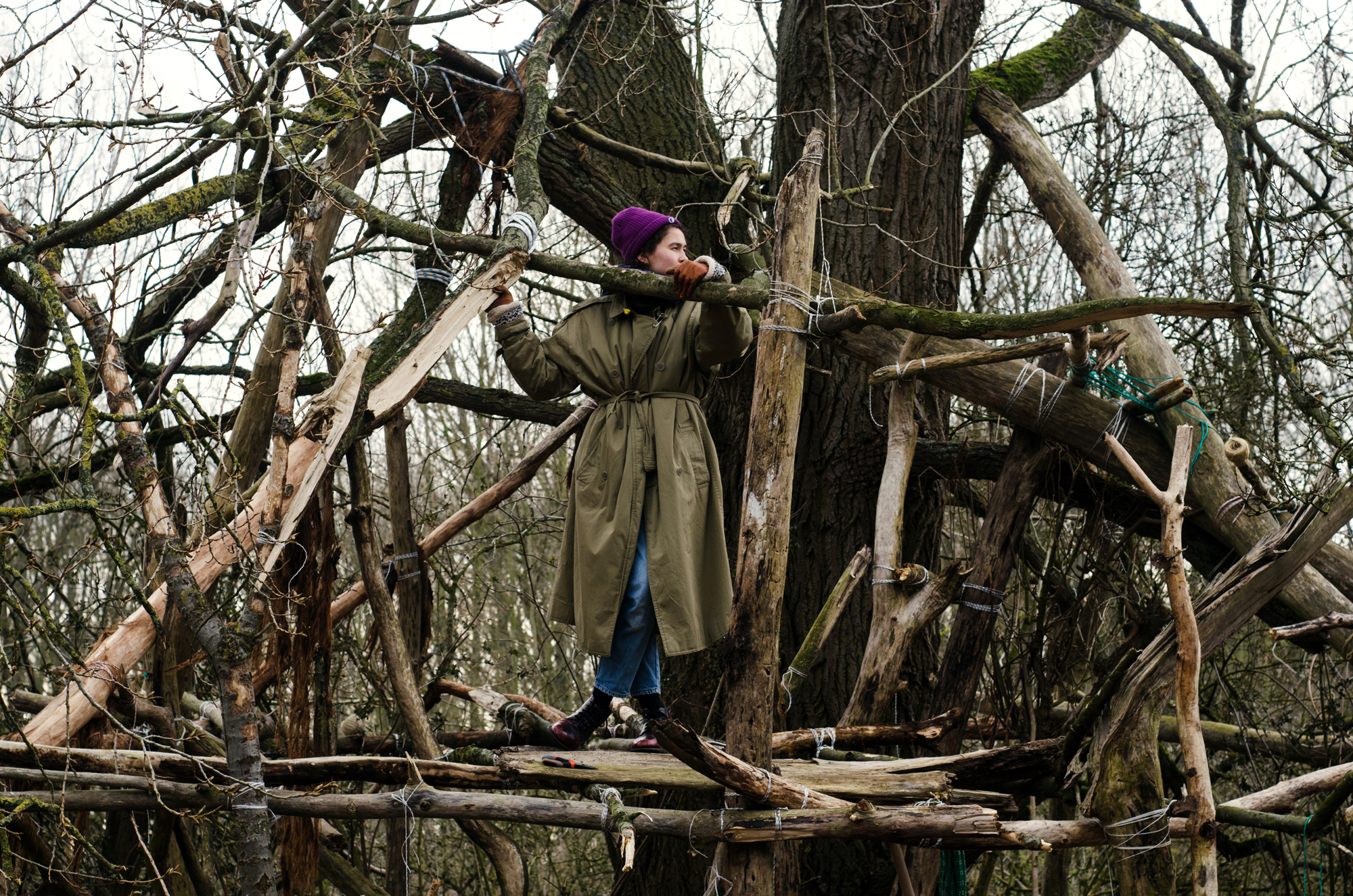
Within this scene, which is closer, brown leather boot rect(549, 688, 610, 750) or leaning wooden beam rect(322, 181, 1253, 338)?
leaning wooden beam rect(322, 181, 1253, 338)

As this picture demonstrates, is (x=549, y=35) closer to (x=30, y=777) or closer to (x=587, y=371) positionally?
(x=587, y=371)

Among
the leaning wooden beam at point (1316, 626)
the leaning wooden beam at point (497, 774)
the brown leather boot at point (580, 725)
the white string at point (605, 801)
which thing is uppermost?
the leaning wooden beam at point (1316, 626)

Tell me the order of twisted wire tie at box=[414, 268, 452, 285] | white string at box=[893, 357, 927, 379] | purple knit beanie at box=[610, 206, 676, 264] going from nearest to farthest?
1. purple knit beanie at box=[610, 206, 676, 264]
2. twisted wire tie at box=[414, 268, 452, 285]
3. white string at box=[893, 357, 927, 379]

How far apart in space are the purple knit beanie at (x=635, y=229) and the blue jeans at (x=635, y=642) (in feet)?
2.91

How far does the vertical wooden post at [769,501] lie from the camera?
9.98ft

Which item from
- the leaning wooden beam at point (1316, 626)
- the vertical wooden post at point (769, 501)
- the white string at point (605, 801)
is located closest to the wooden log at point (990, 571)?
the leaning wooden beam at point (1316, 626)

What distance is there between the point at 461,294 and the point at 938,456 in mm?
2412

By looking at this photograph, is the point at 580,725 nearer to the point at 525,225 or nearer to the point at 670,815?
the point at 670,815

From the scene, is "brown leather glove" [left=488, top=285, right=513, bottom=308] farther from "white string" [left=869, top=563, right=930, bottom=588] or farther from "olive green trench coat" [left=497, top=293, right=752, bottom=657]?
"white string" [left=869, top=563, right=930, bottom=588]

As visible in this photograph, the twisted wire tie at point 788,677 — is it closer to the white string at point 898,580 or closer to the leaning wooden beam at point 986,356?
the white string at point 898,580

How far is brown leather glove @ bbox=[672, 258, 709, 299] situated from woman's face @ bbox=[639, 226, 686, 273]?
1.34 feet

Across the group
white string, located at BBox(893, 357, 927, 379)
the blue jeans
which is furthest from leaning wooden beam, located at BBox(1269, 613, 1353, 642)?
the blue jeans

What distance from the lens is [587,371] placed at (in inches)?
144

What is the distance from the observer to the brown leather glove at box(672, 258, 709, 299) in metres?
3.18
